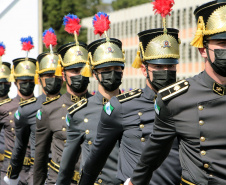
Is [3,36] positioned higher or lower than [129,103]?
higher

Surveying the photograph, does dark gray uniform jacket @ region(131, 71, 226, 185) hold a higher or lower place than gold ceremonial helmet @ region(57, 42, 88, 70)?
lower

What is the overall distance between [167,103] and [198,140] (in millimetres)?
340

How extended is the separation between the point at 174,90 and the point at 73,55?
4.04 metres

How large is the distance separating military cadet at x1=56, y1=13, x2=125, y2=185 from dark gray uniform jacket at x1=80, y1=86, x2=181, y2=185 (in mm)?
648

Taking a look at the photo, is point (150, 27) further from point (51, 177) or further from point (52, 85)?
point (51, 177)

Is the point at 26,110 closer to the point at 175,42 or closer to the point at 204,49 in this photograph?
the point at 175,42

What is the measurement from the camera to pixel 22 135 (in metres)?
9.20

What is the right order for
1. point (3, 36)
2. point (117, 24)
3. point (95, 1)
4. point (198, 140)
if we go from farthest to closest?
1. point (95, 1)
2. point (117, 24)
3. point (3, 36)
4. point (198, 140)

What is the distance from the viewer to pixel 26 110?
9.45 metres

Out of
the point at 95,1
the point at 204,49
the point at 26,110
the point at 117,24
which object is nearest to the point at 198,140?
the point at 204,49

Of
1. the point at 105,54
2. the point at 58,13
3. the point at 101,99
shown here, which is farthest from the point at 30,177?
the point at 58,13

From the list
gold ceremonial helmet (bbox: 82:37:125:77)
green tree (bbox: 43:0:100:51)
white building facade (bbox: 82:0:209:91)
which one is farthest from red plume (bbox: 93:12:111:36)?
green tree (bbox: 43:0:100:51)

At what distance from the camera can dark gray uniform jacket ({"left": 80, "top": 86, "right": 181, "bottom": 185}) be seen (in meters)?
5.26

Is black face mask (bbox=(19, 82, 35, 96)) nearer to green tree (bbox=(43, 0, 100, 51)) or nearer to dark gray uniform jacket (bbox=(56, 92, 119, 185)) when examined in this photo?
dark gray uniform jacket (bbox=(56, 92, 119, 185))
